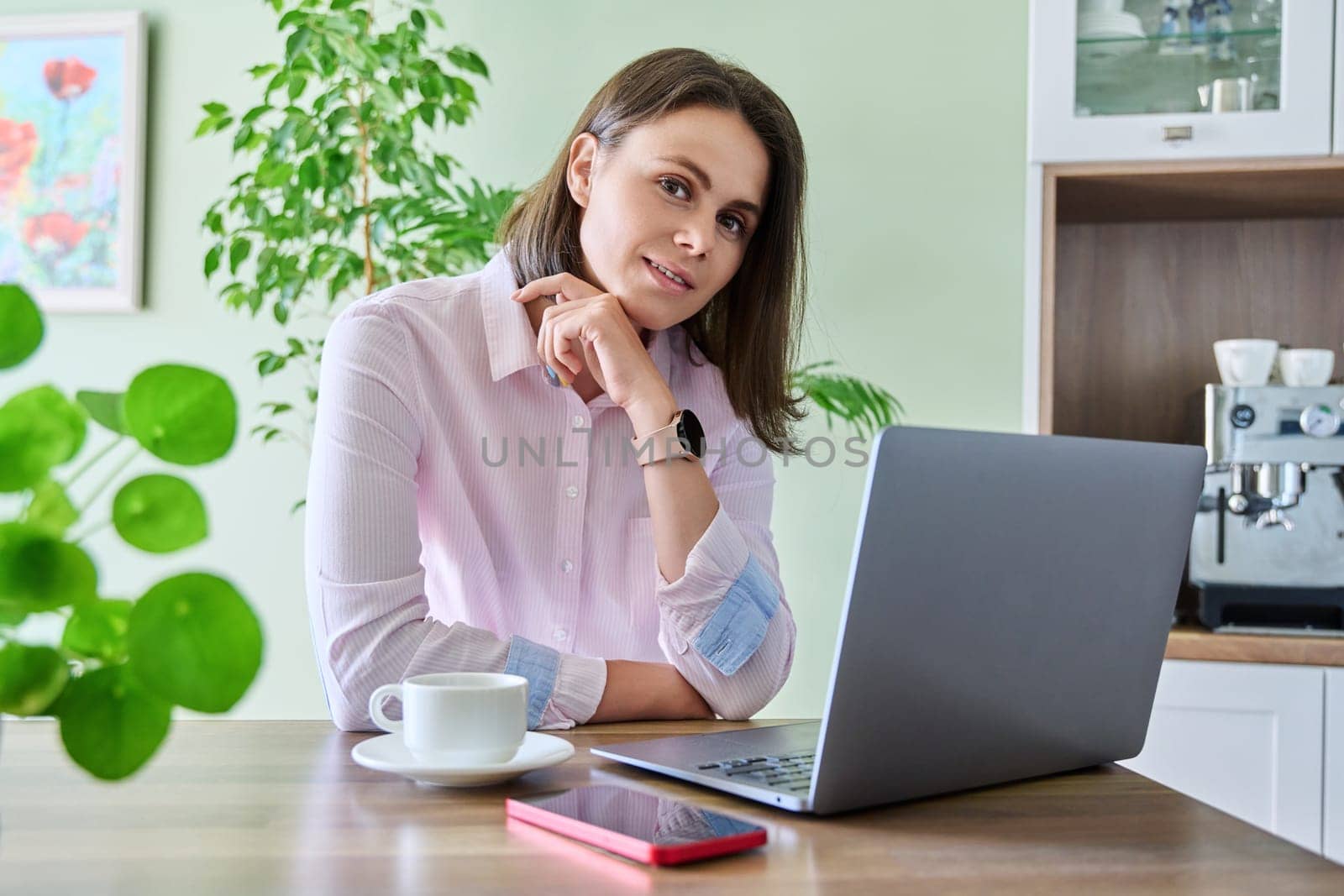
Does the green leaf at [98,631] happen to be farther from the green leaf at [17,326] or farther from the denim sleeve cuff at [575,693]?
the denim sleeve cuff at [575,693]

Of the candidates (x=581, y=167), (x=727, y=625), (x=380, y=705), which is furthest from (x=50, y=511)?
(x=581, y=167)

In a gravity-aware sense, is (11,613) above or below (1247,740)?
above

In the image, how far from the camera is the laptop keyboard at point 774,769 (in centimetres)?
78

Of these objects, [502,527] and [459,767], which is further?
[502,527]

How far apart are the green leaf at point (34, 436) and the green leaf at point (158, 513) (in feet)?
0.09

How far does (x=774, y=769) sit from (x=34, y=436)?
557mm

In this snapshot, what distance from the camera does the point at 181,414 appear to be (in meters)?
0.40

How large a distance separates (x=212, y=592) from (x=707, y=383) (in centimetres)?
126

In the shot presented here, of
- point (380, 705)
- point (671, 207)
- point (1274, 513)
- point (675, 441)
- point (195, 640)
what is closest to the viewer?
point (195, 640)

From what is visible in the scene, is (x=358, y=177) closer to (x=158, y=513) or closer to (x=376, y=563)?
(x=376, y=563)

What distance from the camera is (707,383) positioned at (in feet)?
5.31

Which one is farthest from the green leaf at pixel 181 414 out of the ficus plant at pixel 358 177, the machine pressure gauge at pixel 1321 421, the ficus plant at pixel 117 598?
the machine pressure gauge at pixel 1321 421

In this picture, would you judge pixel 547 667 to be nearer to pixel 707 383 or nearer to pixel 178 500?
pixel 707 383

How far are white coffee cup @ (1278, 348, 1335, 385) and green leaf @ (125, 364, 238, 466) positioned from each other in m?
2.12
